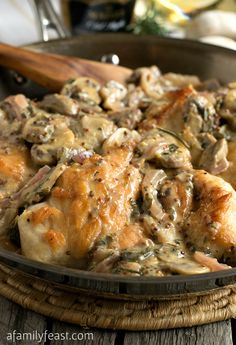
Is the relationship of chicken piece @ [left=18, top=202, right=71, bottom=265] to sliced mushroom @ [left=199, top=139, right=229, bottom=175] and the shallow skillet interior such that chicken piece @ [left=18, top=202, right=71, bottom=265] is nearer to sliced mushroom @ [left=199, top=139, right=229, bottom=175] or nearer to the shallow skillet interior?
sliced mushroom @ [left=199, top=139, right=229, bottom=175]

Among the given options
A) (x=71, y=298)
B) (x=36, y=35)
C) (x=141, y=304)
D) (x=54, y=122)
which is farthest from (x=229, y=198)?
(x=36, y=35)

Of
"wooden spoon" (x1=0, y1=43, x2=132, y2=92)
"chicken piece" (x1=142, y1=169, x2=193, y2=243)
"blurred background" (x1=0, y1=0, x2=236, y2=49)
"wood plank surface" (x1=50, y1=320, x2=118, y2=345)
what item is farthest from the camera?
"blurred background" (x1=0, y1=0, x2=236, y2=49)

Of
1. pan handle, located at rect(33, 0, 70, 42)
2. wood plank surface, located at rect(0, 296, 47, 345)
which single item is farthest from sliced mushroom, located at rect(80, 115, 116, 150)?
pan handle, located at rect(33, 0, 70, 42)

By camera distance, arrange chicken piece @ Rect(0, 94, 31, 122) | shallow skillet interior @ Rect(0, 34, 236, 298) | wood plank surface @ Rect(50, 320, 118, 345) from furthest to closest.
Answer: shallow skillet interior @ Rect(0, 34, 236, 298), chicken piece @ Rect(0, 94, 31, 122), wood plank surface @ Rect(50, 320, 118, 345)

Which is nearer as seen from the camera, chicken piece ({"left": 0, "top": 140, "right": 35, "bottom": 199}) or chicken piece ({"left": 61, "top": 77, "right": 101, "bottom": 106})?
chicken piece ({"left": 0, "top": 140, "right": 35, "bottom": 199})

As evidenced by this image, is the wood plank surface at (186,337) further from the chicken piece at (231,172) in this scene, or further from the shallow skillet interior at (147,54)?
the shallow skillet interior at (147,54)

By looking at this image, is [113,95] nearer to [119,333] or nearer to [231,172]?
[231,172]

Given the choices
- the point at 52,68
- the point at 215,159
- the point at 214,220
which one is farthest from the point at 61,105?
the point at 214,220

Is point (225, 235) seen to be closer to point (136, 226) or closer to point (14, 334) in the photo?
point (136, 226)
